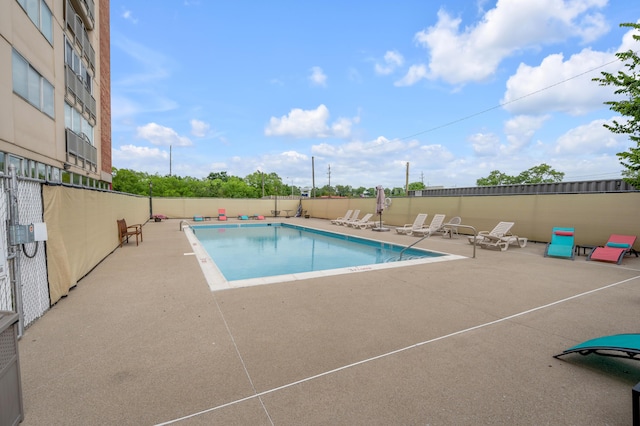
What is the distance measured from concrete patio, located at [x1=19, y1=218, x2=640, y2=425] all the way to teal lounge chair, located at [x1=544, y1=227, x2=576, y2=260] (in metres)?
2.95

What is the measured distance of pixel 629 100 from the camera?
5.30m

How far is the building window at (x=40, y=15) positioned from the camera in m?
8.16

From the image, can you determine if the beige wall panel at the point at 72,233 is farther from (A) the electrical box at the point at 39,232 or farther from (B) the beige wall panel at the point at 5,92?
(B) the beige wall panel at the point at 5,92

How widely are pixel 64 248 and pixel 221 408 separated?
400 centimetres

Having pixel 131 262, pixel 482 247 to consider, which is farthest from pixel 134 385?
pixel 482 247

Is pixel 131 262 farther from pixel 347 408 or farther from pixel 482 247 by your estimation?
pixel 482 247

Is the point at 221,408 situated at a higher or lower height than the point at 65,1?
lower

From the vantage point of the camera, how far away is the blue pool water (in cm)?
801

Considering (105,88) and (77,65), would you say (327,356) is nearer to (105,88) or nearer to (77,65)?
(77,65)

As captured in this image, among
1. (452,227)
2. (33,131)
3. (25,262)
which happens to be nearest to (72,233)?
(25,262)

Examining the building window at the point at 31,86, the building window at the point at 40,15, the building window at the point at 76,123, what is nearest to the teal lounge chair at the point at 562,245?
the building window at the point at 31,86

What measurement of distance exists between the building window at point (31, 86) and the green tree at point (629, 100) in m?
13.7

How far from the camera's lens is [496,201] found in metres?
11.9

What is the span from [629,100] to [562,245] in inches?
171
